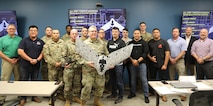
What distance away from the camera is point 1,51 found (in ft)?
12.0

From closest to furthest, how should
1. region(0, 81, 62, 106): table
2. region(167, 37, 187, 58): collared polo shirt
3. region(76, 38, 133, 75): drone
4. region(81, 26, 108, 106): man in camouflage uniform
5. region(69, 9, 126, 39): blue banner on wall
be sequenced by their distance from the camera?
1. region(0, 81, 62, 106): table
2. region(76, 38, 133, 75): drone
3. region(81, 26, 108, 106): man in camouflage uniform
4. region(167, 37, 187, 58): collared polo shirt
5. region(69, 9, 126, 39): blue banner on wall

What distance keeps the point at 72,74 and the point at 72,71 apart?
0.06m

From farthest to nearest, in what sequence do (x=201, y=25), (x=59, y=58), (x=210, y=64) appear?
(x=201, y=25) → (x=210, y=64) → (x=59, y=58)

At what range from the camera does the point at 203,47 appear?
374 centimetres

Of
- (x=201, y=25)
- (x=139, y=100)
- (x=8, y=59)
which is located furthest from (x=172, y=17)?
(x=8, y=59)

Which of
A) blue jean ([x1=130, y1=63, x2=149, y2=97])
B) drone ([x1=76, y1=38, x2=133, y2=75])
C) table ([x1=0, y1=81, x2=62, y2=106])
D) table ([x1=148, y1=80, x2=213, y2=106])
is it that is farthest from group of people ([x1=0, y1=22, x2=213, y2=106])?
table ([x1=148, y1=80, x2=213, y2=106])

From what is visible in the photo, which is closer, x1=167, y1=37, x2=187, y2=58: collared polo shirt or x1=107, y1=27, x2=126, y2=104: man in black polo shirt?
x1=107, y1=27, x2=126, y2=104: man in black polo shirt

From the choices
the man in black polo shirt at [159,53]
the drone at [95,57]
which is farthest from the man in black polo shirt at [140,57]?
the drone at [95,57]

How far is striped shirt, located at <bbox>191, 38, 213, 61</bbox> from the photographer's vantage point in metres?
3.72

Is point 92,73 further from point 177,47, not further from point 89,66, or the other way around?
point 177,47

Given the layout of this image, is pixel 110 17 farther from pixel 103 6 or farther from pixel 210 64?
pixel 210 64

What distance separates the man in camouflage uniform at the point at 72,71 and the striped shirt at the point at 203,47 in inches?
91.4

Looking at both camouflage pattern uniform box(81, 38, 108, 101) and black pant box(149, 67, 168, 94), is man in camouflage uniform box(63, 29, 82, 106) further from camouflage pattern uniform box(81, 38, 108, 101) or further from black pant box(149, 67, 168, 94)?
black pant box(149, 67, 168, 94)

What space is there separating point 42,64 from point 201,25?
3.76 metres
